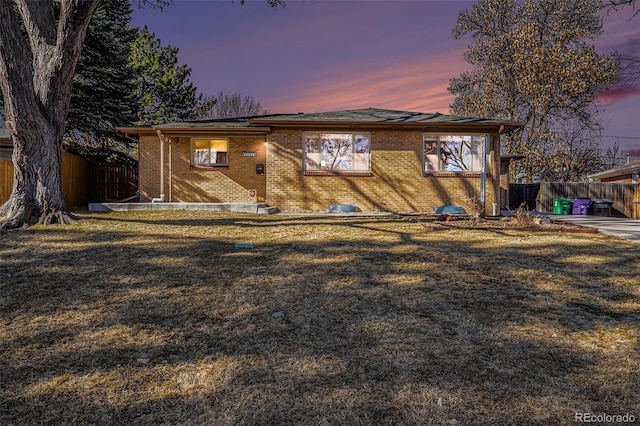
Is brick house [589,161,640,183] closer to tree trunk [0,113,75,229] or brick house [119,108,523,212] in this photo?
brick house [119,108,523,212]

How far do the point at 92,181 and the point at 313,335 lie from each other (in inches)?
727

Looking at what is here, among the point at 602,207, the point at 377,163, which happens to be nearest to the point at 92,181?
the point at 377,163

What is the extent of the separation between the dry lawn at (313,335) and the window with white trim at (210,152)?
31.4 ft

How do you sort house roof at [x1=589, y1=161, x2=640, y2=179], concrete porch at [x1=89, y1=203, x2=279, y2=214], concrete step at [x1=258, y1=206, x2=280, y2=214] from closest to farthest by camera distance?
concrete step at [x1=258, y1=206, x2=280, y2=214] → concrete porch at [x1=89, y1=203, x2=279, y2=214] → house roof at [x1=589, y1=161, x2=640, y2=179]

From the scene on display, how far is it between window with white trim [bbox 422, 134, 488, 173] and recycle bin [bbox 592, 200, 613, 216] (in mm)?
9890

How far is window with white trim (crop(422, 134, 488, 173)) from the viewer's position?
1430cm

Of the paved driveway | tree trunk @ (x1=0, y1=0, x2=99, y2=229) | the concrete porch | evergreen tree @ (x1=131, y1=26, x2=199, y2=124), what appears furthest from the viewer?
evergreen tree @ (x1=131, y1=26, x2=199, y2=124)

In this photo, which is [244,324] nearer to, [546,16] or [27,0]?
[27,0]

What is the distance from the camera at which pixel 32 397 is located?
7.94 feet

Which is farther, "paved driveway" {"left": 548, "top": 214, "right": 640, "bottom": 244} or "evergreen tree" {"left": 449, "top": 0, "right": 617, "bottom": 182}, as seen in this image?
"evergreen tree" {"left": 449, "top": 0, "right": 617, "bottom": 182}

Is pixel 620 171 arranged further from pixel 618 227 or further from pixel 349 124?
pixel 349 124

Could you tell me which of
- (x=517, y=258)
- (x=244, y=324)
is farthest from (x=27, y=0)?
(x=517, y=258)

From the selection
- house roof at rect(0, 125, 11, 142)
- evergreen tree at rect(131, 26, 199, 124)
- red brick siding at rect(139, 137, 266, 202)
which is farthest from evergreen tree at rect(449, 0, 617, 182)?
house roof at rect(0, 125, 11, 142)

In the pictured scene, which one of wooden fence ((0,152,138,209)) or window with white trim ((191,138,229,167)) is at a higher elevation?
window with white trim ((191,138,229,167))
